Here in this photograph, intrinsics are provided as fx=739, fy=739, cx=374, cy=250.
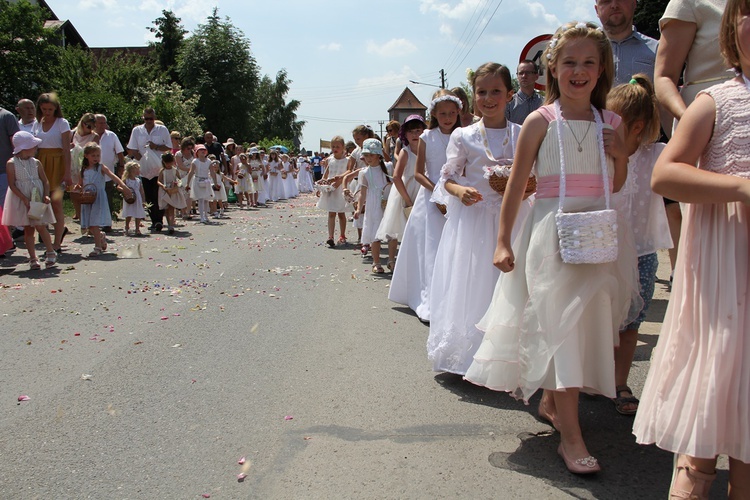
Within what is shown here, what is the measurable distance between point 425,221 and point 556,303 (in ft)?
10.9

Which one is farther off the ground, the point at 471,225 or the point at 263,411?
the point at 471,225

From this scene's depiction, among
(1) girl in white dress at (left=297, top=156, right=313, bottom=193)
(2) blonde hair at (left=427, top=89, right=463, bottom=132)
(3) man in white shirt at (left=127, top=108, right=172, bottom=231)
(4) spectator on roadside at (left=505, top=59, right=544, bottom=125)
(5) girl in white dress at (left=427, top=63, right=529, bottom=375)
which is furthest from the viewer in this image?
(1) girl in white dress at (left=297, top=156, right=313, bottom=193)

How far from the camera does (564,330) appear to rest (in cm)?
348

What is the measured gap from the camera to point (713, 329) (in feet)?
8.53

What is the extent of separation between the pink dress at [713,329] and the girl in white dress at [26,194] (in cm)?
913

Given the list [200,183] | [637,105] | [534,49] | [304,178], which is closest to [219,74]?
[304,178]

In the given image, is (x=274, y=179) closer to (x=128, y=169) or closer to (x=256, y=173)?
(x=256, y=173)

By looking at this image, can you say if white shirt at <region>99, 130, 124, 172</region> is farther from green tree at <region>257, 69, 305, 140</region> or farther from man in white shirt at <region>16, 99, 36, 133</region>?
green tree at <region>257, 69, 305, 140</region>

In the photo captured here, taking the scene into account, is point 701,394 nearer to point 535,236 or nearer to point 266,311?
point 535,236

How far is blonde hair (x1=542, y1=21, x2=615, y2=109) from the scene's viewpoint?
3590 mm

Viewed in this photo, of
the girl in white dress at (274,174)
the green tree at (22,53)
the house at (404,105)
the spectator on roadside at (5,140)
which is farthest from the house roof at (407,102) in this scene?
the spectator on roadside at (5,140)

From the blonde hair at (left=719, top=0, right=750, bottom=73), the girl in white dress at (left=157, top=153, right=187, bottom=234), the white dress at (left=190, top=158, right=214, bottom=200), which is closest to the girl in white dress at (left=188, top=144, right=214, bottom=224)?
the white dress at (left=190, top=158, right=214, bottom=200)

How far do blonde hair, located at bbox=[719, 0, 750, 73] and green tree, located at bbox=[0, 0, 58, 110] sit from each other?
42.2 m

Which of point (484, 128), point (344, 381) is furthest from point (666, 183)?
point (344, 381)
